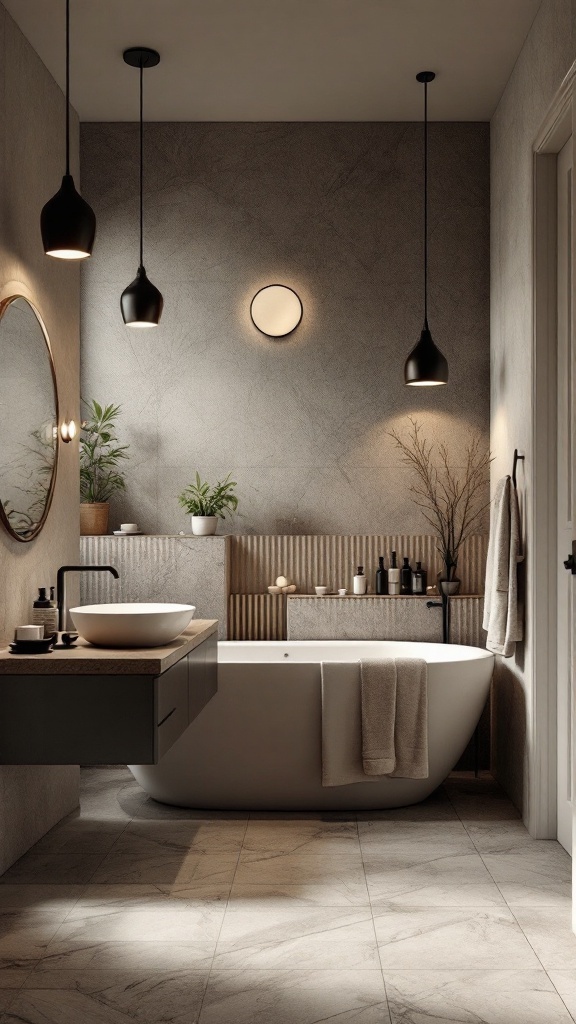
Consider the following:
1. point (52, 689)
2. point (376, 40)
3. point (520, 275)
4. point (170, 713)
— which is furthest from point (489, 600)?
point (376, 40)

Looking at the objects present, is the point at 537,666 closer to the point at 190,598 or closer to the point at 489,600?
the point at 489,600

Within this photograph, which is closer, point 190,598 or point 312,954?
point 312,954

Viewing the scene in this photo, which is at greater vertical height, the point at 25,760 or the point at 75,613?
the point at 75,613

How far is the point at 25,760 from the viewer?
9.14 ft

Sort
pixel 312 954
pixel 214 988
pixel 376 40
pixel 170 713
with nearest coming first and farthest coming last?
pixel 214 988 → pixel 312 954 → pixel 170 713 → pixel 376 40

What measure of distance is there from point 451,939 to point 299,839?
0.99m

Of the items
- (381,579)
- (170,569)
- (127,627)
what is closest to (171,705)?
(127,627)

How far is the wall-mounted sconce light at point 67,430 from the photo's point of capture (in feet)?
13.0

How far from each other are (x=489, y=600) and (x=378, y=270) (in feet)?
6.02

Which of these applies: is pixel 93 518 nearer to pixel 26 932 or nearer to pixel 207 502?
pixel 207 502

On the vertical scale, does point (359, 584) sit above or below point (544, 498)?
below

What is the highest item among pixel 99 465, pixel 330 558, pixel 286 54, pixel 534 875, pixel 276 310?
pixel 286 54

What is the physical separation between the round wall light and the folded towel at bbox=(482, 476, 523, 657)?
4.92ft

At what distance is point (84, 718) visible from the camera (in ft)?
9.00
